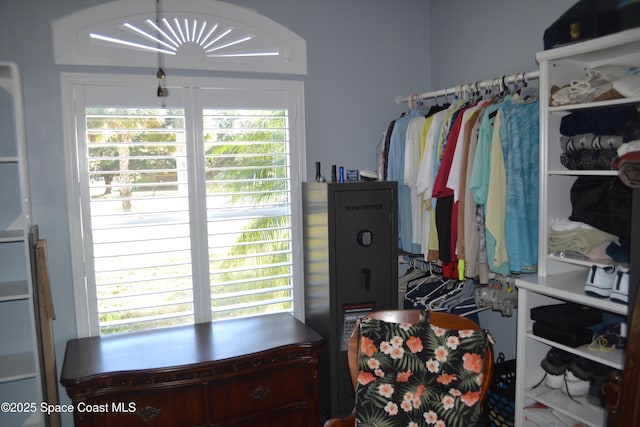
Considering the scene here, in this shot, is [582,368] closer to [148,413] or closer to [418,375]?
[418,375]

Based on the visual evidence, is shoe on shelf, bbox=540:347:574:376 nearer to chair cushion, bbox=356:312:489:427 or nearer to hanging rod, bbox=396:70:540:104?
chair cushion, bbox=356:312:489:427

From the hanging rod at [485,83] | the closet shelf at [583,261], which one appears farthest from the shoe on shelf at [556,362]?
the hanging rod at [485,83]

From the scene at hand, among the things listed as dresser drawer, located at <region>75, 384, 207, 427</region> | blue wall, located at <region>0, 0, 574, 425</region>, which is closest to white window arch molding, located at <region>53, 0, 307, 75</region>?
blue wall, located at <region>0, 0, 574, 425</region>

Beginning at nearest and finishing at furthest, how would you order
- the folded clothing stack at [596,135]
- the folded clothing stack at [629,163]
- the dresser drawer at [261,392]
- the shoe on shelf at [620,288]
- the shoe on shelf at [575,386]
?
the folded clothing stack at [629,163], the shoe on shelf at [620,288], the folded clothing stack at [596,135], the shoe on shelf at [575,386], the dresser drawer at [261,392]

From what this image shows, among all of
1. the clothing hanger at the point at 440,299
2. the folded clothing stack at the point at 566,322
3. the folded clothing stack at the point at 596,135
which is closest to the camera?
the folded clothing stack at the point at 596,135

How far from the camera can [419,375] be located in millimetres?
1871

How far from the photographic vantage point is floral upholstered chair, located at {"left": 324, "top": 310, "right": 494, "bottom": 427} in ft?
5.98

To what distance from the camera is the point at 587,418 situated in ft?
6.51

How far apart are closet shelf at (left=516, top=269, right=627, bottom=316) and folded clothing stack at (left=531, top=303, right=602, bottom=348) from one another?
0.08 m

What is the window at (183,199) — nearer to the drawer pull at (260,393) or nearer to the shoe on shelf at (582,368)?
the drawer pull at (260,393)

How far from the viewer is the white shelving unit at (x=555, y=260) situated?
6.51 ft

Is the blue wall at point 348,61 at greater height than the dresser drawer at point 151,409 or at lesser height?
greater

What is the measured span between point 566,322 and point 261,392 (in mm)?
1405

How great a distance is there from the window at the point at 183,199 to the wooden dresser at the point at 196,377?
248mm
